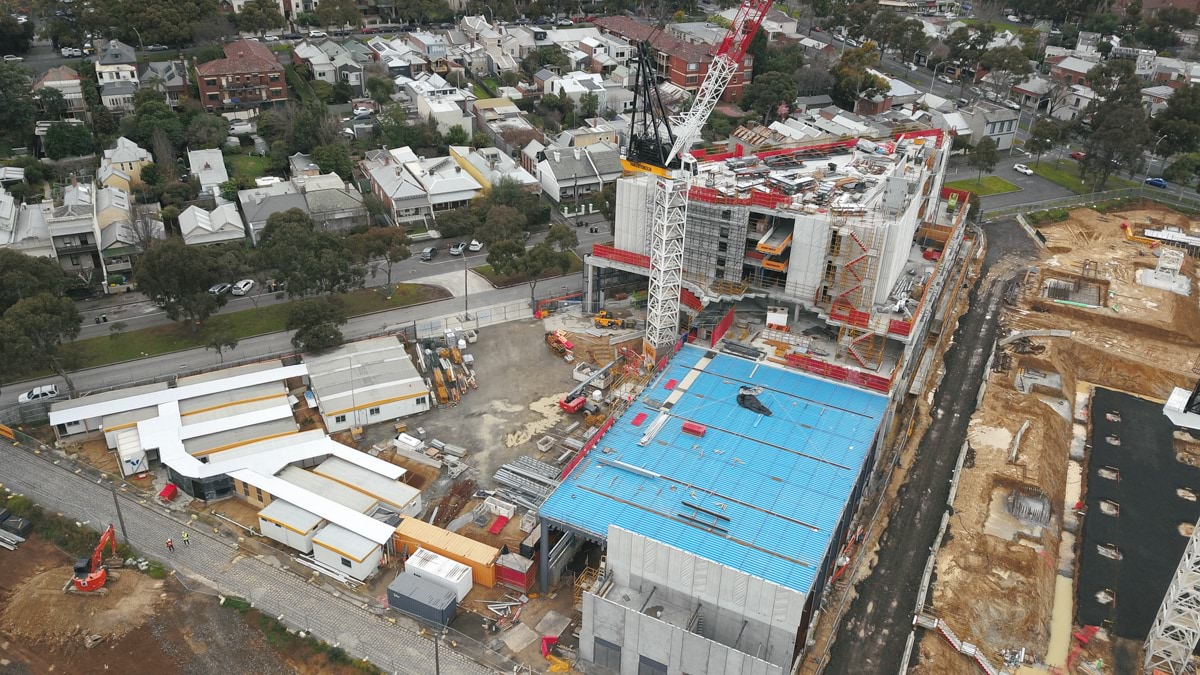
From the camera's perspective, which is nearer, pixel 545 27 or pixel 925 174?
pixel 925 174

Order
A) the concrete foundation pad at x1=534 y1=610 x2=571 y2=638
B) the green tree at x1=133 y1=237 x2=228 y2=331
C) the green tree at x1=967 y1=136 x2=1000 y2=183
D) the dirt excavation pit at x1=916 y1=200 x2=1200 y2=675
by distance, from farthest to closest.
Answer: the green tree at x1=967 y1=136 x2=1000 y2=183, the green tree at x1=133 y1=237 x2=228 y2=331, the dirt excavation pit at x1=916 y1=200 x2=1200 y2=675, the concrete foundation pad at x1=534 y1=610 x2=571 y2=638

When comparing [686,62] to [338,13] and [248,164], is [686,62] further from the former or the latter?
[248,164]

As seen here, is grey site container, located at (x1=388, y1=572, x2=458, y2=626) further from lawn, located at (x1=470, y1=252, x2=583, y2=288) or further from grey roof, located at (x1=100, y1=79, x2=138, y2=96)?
grey roof, located at (x1=100, y1=79, x2=138, y2=96)

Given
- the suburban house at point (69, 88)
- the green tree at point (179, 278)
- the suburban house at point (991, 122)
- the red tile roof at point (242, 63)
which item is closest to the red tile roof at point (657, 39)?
the suburban house at point (991, 122)

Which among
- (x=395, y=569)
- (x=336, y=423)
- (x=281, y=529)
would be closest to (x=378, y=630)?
(x=395, y=569)

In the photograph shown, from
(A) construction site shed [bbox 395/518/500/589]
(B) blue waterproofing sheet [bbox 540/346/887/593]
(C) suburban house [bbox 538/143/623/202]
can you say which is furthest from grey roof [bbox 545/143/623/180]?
(A) construction site shed [bbox 395/518/500/589]

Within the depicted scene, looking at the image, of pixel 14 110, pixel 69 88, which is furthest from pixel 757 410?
pixel 69 88

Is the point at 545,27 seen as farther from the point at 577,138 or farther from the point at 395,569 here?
the point at 395,569
